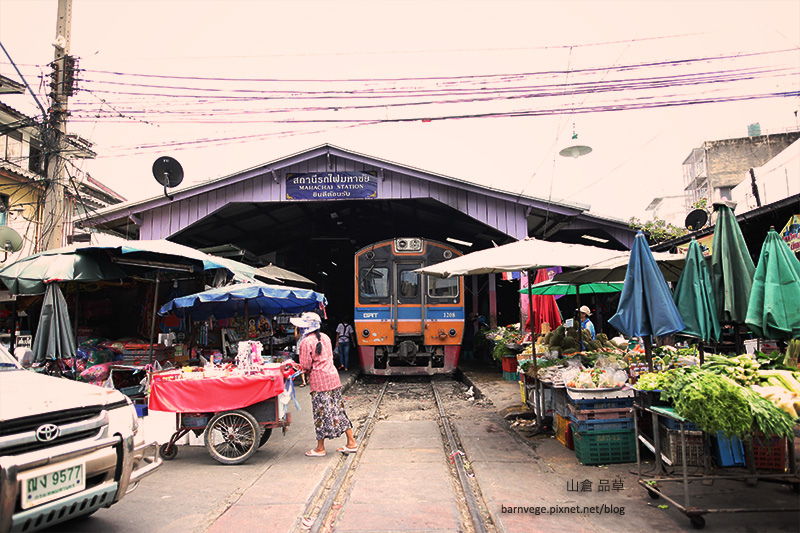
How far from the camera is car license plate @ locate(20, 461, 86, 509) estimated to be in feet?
9.00

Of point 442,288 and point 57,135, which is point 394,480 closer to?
point 442,288

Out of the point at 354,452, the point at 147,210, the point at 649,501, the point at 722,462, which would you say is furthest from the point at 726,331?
the point at 147,210

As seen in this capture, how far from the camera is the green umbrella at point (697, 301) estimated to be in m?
4.68

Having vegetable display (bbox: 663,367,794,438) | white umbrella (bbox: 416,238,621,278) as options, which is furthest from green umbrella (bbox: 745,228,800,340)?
white umbrella (bbox: 416,238,621,278)

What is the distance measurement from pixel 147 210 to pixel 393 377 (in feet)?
24.6

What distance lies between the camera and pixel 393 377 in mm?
13562

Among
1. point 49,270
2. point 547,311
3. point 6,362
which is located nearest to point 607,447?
point 6,362

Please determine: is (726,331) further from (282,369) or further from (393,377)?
(282,369)

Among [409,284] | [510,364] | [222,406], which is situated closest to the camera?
[222,406]

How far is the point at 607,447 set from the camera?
5.13 m

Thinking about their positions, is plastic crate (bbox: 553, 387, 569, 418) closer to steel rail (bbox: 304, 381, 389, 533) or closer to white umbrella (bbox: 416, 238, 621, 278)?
white umbrella (bbox: 416, 238, 621, 278)

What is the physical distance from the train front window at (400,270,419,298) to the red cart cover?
698 centimetres

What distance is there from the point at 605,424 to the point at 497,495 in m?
A: 1.55

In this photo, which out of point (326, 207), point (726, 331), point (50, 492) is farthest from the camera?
point (326, 207)
